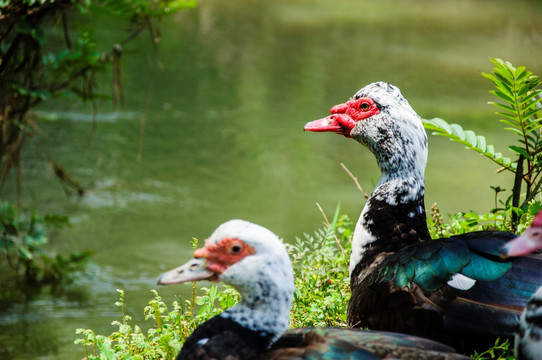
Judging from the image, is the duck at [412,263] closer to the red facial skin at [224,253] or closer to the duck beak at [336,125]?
the duck beak at [336,125]

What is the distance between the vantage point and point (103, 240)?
5535mm

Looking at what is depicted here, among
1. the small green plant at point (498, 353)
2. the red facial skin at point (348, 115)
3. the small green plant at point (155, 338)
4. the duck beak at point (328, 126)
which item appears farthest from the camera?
the duck beak at point (328, 126)

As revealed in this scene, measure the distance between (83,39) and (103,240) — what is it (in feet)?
5.53

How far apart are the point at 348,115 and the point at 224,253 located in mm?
1112

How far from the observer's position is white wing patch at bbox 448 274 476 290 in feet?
7.50

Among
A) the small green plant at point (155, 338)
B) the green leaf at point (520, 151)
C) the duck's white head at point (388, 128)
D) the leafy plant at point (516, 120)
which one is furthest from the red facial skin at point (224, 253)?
the green leaf at point (520, 151)

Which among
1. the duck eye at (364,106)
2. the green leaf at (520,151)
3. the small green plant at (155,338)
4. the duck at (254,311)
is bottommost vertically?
the small green plant at (155,338)

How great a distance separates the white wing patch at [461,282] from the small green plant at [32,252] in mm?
2731

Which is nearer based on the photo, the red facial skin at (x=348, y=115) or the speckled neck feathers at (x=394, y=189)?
the speckled neck feathers at (x=394, y=189)

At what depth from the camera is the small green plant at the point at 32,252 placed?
431cm

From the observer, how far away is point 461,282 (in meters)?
2.30

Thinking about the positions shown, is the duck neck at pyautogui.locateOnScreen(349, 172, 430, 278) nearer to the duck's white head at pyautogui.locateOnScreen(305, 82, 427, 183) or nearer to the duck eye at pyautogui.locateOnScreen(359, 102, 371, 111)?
the duck's white head at pyautogui.locateOnScreen(305, 82, 427, 183)

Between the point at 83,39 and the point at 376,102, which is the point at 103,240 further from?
the point at 376,102

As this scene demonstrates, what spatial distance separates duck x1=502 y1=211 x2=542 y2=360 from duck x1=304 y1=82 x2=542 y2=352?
0.20m
